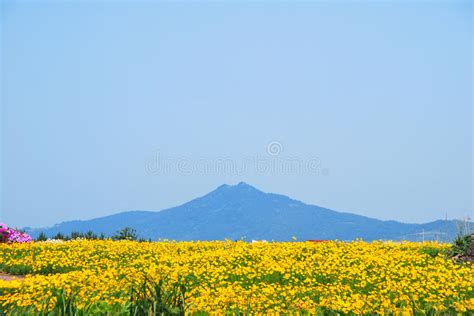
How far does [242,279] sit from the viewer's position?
12453 millimetres

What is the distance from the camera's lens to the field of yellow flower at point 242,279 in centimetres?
867

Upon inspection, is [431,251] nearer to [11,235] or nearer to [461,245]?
[461,245]

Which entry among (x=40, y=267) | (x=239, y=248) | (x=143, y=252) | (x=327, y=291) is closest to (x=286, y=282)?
(x=327, y=291)

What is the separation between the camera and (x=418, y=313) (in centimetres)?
827

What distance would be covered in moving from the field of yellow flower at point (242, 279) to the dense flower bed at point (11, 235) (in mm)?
3872

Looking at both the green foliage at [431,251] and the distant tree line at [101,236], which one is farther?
the distant tree line at [101,236]

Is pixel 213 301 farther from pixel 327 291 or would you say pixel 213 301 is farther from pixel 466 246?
pixel 466 246

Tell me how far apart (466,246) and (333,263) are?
4.86 metres

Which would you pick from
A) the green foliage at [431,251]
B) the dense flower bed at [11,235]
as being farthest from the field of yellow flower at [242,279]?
the dense flower bed at [11,235]

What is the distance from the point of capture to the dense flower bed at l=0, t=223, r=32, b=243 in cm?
2281

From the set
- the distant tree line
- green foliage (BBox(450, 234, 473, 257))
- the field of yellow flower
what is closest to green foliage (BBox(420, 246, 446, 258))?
the field of yellow flower

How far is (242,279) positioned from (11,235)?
14.3 m

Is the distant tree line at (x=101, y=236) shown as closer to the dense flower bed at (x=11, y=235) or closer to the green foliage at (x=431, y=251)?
the dense flower bed at (x=11, y=235)

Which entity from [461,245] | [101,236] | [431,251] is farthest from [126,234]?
[461,245]
